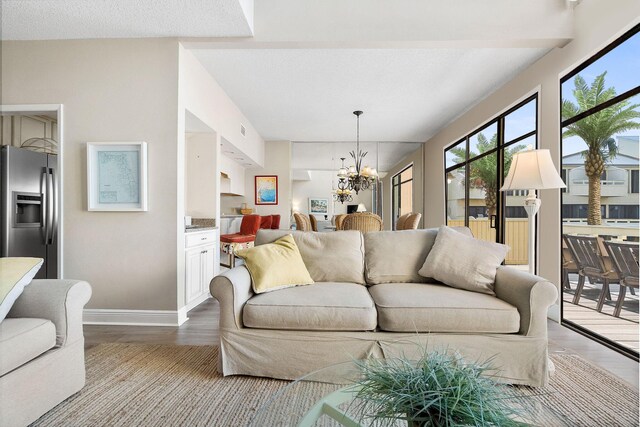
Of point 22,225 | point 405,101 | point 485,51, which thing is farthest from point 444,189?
point 22,225

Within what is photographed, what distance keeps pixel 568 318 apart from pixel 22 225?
17.5 ft

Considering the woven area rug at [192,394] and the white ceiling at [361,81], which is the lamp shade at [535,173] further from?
the white ceiling at [361,81]

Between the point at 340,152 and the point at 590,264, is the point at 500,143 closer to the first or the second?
the point at 590,264

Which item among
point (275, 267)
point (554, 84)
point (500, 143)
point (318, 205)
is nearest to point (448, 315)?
point (275, 267)

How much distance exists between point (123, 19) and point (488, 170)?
481 cm

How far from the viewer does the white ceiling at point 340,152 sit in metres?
8.30

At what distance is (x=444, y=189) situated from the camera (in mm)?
6621

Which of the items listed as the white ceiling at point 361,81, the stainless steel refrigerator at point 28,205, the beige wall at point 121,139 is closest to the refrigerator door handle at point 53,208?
the stainless steel refrigerator at point 28,205

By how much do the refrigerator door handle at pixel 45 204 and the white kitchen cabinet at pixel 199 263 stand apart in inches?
60.6

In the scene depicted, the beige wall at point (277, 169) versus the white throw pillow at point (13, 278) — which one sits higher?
the beige wall at point (277, 169)

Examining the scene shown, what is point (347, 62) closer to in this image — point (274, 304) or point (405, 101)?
point (405, 101)

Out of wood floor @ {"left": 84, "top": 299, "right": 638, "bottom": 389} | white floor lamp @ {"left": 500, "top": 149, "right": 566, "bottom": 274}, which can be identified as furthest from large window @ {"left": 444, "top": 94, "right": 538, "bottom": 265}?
white floor lamp @ {"left": 500, "top": 149, "right": 566, "bottom": 274}

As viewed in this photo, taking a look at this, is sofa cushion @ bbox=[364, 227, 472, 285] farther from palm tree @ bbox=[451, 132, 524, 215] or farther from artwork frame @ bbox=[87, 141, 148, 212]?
palm tree @ bbox=[451, 132, 524, 215]

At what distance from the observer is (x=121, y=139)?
3018 millimetres
